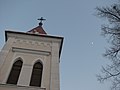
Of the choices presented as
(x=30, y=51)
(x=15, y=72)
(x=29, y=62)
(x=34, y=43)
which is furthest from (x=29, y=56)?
(x=34, y=43)

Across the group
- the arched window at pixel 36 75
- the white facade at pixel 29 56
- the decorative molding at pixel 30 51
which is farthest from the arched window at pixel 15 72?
the decorative molding at pixel 30 51

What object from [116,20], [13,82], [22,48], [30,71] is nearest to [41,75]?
[30,71]

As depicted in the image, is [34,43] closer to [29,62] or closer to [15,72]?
[29,62]

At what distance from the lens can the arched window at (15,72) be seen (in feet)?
40.0

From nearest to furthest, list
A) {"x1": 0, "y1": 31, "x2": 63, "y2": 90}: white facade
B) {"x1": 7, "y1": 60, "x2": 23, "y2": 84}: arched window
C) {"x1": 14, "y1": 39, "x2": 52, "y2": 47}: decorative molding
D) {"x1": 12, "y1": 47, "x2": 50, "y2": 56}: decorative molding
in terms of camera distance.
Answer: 1. {"x1": 0, "y1": 31, "x2": 63, "y2": 90}: white facade
2. {"x1": 7, "y1": 60, "x2": 23, "y2": 84}: arched window
3. {"x1": 12, "y1": 47, "x2": 50, "y2": 56}: decorative molding
4. {"x1": 14, "y1": 39, "x2": 52, "y2": 47}: decorative molding

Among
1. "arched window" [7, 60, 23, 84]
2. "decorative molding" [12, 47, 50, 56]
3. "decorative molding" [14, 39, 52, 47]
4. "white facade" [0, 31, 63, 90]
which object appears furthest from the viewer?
"decorative molding" [14, 39, 52, 47]

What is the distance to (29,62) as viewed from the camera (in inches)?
548

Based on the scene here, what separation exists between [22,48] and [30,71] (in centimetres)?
248

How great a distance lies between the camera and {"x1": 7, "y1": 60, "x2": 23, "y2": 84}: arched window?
12195mm

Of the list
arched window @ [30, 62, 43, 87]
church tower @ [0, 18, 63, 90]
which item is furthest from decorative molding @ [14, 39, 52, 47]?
arched window @ [30, 62, 43, 87]

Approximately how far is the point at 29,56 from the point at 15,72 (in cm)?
174

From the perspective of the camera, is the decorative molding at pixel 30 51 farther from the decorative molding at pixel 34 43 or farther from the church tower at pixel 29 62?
the decorative molding at pixel 34 43

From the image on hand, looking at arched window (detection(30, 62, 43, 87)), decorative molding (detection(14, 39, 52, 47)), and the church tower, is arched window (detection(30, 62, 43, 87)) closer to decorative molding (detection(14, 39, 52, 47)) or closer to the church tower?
the church tower

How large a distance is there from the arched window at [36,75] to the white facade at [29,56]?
203mm
